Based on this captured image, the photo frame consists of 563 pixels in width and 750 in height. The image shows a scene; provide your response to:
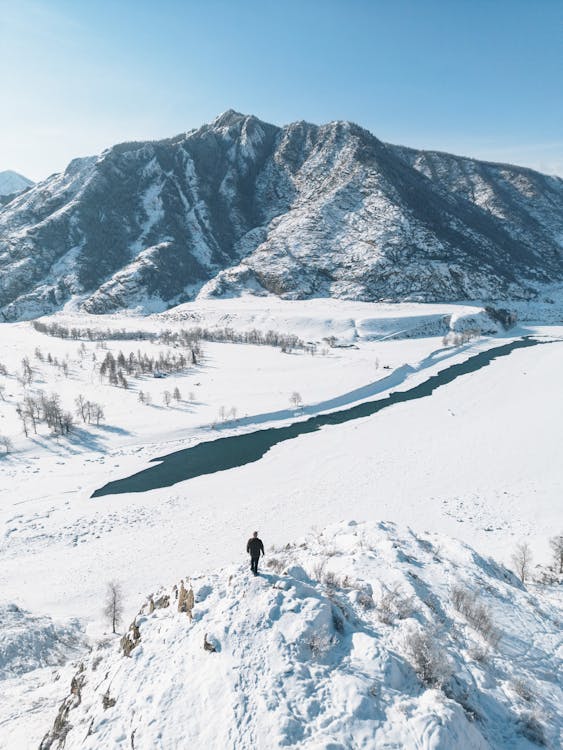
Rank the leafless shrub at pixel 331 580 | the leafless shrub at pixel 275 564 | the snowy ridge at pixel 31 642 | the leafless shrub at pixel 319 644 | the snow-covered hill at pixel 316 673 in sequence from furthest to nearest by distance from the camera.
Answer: the snowy ridge at pixel 31 642, the leafless shrub at pixel 275 564, the leafless shrub at pixel 331 580, the leafless shrub at pixel 319 644, the snow-covered hill at pixel 316 673

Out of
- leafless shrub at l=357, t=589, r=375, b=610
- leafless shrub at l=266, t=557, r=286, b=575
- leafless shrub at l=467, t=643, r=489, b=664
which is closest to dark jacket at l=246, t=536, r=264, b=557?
leafless shrub at l=266, t=557, r=286, b=575

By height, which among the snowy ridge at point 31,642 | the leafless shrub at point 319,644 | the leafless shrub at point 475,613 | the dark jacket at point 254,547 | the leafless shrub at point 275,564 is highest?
the dark jacket at point 254,547

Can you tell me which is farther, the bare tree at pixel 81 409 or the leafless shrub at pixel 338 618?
the bare tree at pixel 81 409

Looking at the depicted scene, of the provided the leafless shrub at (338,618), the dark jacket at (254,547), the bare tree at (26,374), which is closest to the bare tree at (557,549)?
the leafless shrub at (338,618)

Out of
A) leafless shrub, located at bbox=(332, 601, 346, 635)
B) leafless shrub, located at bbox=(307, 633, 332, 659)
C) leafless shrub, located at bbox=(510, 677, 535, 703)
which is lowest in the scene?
leafless shrub, located at bbox=(510, 677, 535, 703)

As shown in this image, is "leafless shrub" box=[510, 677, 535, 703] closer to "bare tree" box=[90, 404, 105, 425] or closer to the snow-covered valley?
the snow-covered valley

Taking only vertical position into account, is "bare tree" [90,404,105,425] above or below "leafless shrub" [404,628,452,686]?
below

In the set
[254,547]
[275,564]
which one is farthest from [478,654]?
[275,564]

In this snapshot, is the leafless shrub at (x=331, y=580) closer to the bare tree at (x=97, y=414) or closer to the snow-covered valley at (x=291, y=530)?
the snow-covered valley at (x=291, y=530)
